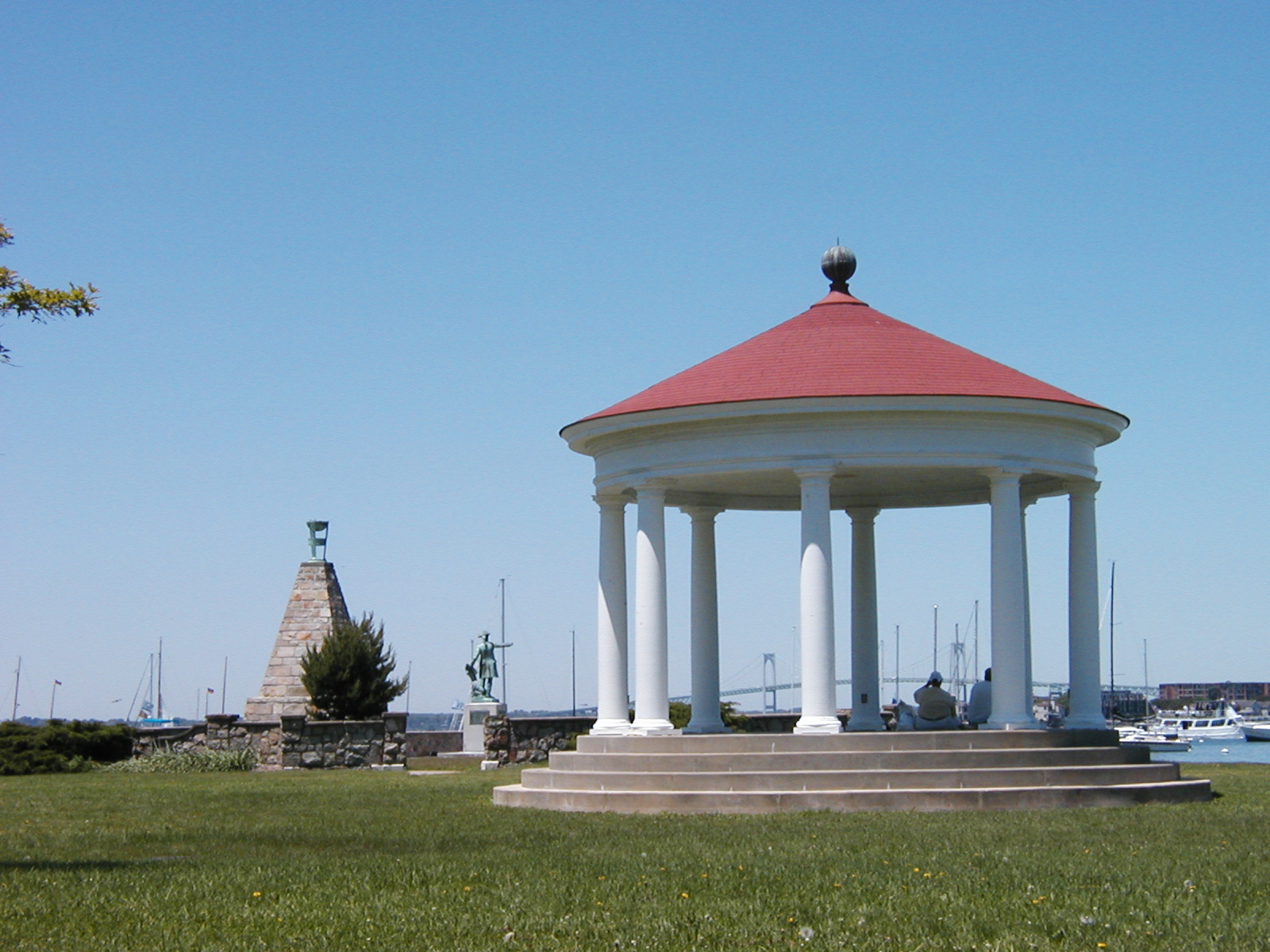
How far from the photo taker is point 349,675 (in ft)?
151

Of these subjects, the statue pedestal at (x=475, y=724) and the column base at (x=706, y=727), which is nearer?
the column base at (x=706, y=727)

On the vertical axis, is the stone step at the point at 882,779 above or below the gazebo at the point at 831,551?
below

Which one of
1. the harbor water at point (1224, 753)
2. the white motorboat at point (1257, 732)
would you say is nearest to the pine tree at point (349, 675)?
the harbor water at point (1224, 753)

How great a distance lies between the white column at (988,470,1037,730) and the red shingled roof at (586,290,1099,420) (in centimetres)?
164

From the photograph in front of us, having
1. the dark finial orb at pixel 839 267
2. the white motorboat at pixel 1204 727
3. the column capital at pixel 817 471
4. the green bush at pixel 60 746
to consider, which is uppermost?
the dark finial orb at pixel 839 267

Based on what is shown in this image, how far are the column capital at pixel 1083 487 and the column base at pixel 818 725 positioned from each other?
19.7 feet

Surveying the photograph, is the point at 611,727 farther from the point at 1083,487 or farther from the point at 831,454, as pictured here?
the point at 1083,487

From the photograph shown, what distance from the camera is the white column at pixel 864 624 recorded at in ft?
107

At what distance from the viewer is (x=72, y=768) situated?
42.3 metres

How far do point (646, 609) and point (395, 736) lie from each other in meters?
18.5

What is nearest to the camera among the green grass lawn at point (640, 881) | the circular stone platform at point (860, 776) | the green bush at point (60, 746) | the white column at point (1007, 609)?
the green grass lawn at point (640, 881)

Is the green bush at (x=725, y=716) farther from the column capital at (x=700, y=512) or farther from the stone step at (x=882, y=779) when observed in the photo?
the stone step at (x=882, y=779)

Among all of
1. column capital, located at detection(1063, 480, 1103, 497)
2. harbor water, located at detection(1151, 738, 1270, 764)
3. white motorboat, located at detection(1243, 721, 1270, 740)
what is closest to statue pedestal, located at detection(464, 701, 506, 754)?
column capital, located at detection(1063, 480, 1103, 497)

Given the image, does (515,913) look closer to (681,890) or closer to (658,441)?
(681,890)
